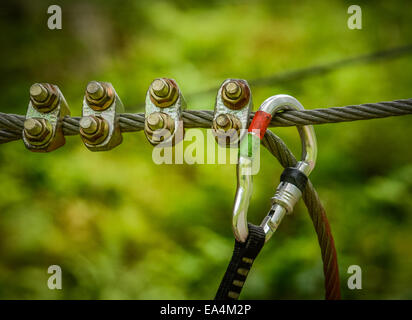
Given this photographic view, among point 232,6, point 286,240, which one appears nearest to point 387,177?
point 286,240

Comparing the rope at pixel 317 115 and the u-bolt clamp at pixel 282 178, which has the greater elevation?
the rope at pixel 317 115

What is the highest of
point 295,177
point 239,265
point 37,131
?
point 37,131

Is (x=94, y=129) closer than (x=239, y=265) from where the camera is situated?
No

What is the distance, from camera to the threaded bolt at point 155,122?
2.15 ft

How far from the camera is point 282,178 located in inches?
25.5

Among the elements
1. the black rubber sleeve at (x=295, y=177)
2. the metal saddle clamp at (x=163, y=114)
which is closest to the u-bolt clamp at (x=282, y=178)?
the black rubber sleeve at (x=295, y=177)

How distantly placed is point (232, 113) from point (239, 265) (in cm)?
22

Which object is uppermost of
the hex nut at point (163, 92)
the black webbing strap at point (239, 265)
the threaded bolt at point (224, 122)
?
the hex nut at point (163, 92)

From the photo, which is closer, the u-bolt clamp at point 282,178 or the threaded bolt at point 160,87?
the u-bolt clamp at point 282,178

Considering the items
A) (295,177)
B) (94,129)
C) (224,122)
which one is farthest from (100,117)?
(295,177)

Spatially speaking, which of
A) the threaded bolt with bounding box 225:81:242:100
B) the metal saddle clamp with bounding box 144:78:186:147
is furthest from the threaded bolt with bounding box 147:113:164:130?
the threaded bolt with bounding box 225:81:242:100

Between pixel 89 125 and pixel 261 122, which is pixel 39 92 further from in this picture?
pixel 261 122

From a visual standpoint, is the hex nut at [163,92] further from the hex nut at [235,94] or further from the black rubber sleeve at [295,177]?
the black rubber sleeve at [295,177]

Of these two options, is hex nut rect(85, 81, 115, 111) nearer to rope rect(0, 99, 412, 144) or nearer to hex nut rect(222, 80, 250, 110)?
rope rect(0, 99, 412, 144)
